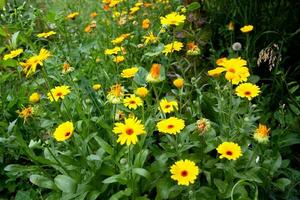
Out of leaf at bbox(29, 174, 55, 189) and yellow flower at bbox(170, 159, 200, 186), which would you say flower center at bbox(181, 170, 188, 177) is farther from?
leaf at bbox(29, 174, 55, 189)

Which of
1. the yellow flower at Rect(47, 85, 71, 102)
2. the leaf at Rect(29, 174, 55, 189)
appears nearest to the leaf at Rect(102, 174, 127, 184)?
the leaf at Rect(29, 174, 55, 189)

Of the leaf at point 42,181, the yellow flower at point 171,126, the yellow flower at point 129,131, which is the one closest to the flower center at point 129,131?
the yellow flower at point 129,131

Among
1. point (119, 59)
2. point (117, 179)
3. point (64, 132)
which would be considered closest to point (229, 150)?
point (117, 179)

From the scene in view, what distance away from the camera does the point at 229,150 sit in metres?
1.57

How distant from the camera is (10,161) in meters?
2.22

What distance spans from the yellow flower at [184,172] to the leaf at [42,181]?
0.52m

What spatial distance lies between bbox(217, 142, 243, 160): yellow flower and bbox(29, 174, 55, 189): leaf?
66 centimetres

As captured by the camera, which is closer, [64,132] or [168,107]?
[64,132]

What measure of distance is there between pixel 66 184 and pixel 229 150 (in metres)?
0.60

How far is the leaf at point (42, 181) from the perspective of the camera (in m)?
1.76

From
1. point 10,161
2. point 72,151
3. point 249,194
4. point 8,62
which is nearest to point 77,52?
point 8,62

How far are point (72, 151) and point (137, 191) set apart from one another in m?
0.31

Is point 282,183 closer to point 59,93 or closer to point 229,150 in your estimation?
point 229,150

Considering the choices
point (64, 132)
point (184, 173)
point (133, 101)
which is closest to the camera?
point (184, 173)
